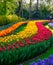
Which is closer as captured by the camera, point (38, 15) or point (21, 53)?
point (21, 53)

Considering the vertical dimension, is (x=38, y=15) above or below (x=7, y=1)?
below

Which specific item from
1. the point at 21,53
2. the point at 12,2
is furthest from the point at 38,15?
the point at 21,53

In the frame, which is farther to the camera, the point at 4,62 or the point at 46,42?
the point at 46,42

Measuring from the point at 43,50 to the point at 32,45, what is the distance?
1.22m

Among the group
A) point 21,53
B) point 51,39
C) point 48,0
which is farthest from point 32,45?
point 48,0

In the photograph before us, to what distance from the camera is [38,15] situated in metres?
49.1

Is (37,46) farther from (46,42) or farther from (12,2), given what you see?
(12,2)

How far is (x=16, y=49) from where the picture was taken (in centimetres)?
764

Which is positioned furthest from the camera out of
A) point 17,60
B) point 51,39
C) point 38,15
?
point 38,15

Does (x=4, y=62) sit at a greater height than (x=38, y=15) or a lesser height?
greater

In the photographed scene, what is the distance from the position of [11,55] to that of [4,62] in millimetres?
296

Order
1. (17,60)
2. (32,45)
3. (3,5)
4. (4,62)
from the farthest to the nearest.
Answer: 1. (3,5)
2. (32,45)
3. (17,60)
4. (4,62)

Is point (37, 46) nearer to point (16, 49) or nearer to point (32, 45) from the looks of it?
point (32, 45)

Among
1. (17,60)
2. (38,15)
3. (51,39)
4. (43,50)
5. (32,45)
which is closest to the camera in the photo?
(17,60)
